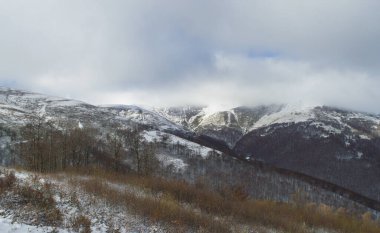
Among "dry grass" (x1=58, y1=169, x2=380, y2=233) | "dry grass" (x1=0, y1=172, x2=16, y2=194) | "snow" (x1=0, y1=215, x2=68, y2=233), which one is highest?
"dry grass" (x1=0, y1=172, x2=16, y2=194)

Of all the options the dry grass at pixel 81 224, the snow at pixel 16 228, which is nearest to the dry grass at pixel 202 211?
the dry grass at pixel 81 224

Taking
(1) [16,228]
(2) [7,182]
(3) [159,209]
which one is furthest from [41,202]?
(3) [159,209]

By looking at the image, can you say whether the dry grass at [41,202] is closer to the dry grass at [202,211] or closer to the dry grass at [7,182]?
the dry grass at [7,182]

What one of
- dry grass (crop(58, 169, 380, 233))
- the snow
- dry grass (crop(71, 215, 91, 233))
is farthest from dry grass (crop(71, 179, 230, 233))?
the snow

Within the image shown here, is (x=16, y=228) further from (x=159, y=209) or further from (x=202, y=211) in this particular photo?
(x=202, y=211)

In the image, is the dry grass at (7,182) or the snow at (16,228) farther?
the dry grass at (7,182)

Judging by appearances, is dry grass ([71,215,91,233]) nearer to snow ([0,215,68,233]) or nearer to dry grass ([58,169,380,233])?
snow ([0,215,68,233])

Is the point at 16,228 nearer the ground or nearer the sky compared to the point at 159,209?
nearer the sky

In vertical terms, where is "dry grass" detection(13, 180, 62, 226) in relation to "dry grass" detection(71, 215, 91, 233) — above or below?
above

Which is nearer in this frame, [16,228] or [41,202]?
[16,228]

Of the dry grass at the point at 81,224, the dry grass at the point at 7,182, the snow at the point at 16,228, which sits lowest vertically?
the dry grass at the point at 81,224

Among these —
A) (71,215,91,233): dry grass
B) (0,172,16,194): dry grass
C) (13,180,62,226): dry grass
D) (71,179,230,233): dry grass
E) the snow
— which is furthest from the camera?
(0,172,16,194): dry grass

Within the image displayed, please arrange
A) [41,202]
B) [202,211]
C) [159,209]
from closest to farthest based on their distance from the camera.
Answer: [41,202], [159,209], [202,211]

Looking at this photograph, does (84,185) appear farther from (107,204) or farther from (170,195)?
(170,195)
